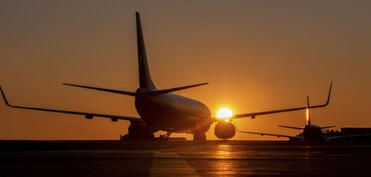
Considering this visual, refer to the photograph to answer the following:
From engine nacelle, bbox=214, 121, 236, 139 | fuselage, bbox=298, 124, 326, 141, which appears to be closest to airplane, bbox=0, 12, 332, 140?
engine nacelle, bbox=214, 121, 236, 139

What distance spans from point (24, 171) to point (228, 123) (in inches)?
2041

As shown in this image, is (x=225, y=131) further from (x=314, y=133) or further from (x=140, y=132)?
(x=314, y=133)

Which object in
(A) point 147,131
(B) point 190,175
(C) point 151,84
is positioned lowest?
(B) point 190,175

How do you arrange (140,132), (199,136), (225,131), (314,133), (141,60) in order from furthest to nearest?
1. (199,136)
2. (314,133)
3. (225,131)
4. (140,132)
5. (141,60)

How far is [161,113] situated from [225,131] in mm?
10946

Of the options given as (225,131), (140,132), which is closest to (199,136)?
(225,131)

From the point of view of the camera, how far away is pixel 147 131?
61312 mm

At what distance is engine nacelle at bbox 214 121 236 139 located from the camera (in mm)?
62472

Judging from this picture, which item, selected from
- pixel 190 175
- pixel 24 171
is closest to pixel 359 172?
pixel 190 175

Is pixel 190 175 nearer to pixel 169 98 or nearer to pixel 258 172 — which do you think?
pixel 258 172

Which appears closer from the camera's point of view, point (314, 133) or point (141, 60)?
point (141, 60)

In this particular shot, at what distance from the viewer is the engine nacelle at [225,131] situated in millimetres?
62472

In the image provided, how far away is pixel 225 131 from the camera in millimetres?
62656

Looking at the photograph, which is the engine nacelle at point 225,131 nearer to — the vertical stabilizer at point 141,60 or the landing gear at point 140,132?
the landing gear at point 140,132
